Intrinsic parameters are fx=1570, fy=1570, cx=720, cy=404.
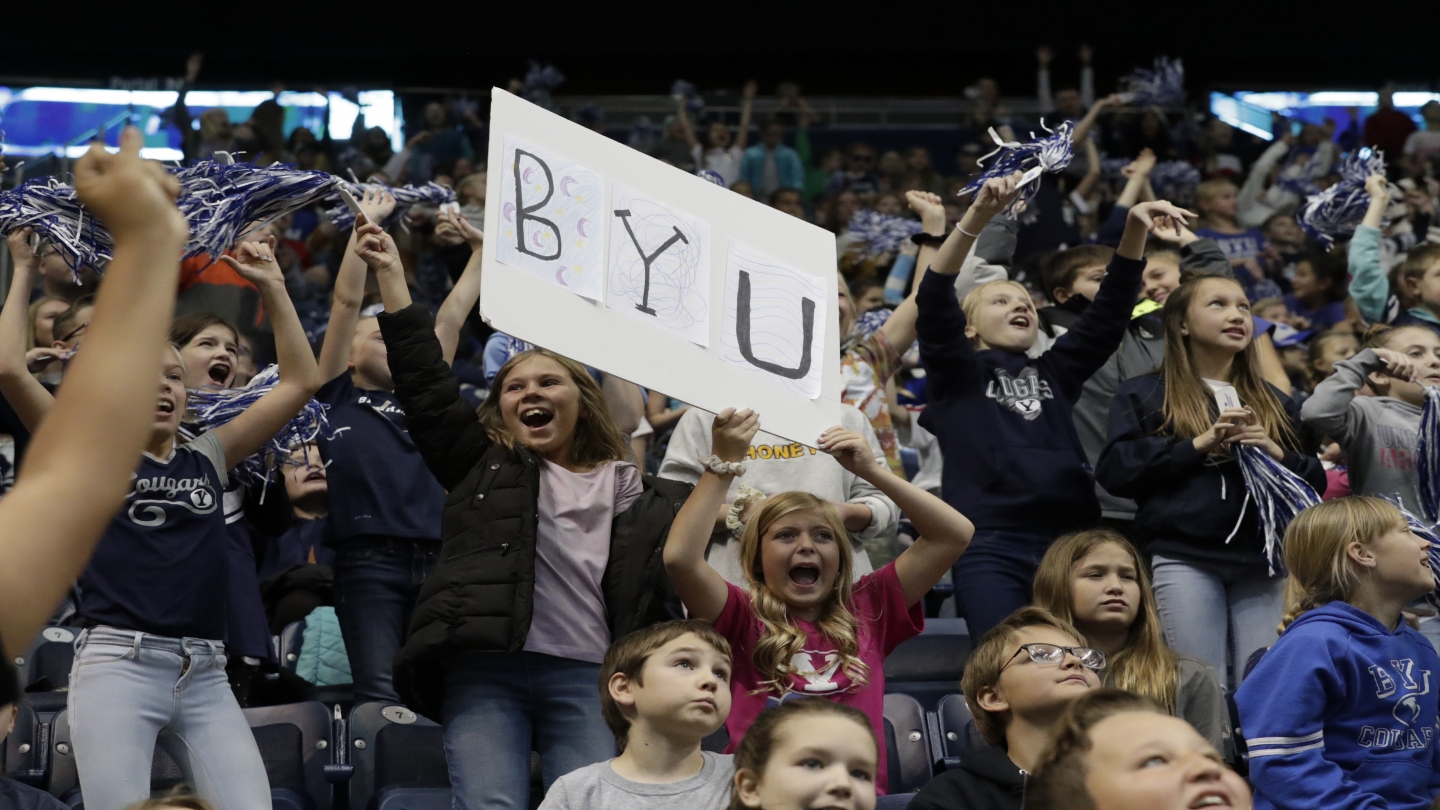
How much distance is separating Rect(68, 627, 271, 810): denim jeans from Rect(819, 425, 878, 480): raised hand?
137cm

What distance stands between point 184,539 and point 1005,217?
336 centimetres

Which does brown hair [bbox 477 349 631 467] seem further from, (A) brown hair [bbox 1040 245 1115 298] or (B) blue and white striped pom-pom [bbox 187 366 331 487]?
(A) brown hair [bbox 1040 245 1115 298]

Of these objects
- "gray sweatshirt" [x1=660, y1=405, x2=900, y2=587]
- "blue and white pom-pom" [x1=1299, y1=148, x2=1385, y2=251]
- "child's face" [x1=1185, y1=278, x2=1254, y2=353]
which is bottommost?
"gray sweatshirt" [x1=660, y1=405, x2=900, y2=587]

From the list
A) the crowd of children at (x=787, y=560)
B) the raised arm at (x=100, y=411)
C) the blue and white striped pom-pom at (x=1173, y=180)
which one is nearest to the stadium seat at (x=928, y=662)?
the crowd of children at (x=787, y=560)

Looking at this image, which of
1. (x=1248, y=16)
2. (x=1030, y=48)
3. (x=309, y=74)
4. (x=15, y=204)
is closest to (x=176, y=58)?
(x=309, y=74)

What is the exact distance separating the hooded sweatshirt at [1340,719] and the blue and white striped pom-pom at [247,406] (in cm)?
247

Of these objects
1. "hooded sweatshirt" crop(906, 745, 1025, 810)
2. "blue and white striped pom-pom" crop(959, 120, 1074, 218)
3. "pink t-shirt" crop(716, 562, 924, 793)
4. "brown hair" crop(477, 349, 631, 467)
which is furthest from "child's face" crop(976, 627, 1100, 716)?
"blue and white striped pom-pom" crop(959, 120, 1074, 218)

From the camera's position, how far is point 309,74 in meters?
13.7

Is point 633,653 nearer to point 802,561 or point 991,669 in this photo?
point 802,561

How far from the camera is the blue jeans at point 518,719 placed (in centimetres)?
332

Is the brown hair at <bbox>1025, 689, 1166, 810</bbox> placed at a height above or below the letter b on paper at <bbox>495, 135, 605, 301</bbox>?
below

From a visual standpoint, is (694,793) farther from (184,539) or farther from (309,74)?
(309,74)

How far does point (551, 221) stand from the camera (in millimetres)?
3146

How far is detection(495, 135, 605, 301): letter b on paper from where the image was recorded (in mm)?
3064
